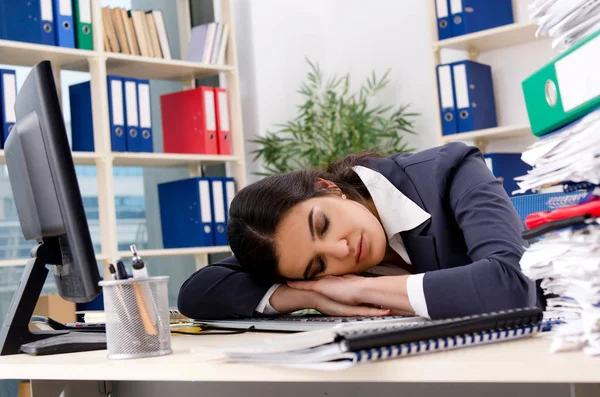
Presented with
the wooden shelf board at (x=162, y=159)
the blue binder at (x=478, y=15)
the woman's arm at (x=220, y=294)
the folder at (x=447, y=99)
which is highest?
the blue binder at (x=478, y=15)

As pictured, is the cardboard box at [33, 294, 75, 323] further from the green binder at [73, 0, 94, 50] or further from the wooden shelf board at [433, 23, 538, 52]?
the wooden shelf board at [433, 23, 538, 52]

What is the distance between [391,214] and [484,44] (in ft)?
8.12

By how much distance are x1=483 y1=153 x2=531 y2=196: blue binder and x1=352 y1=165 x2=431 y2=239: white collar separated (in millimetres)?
2030

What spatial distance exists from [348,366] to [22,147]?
2.74ft

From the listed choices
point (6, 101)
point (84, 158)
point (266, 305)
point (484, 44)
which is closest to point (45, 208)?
point (266, 305)

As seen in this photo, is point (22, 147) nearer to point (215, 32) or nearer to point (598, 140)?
point (598, 140)

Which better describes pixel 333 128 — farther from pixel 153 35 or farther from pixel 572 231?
pixel 572 231

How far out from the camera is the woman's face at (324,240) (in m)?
1.40

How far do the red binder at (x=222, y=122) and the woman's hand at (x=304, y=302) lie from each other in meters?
2.66

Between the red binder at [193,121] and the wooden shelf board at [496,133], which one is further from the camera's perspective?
the red binder at [193,121]

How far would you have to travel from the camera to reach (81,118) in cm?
371

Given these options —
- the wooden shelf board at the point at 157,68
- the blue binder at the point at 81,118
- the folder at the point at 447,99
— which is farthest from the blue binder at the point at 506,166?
the blue binder at the point at 81,118

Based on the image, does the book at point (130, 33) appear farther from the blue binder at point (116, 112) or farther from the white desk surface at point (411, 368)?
the white desk surface at point (411, 368)

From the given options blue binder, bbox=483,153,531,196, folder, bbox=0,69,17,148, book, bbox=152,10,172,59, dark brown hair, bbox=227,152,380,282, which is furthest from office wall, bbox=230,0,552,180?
dark brown hair, bbox=227,152,380,282
